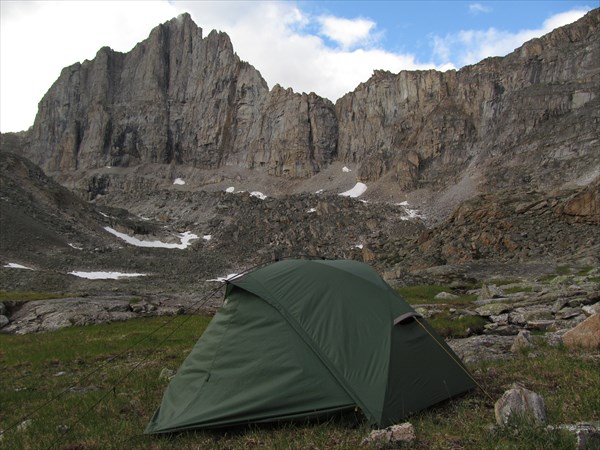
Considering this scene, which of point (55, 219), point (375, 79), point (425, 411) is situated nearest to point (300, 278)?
point (425, 411)

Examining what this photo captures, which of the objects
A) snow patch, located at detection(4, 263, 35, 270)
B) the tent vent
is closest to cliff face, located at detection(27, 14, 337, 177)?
snow patch, located at detection(4, 263, 35, 270)

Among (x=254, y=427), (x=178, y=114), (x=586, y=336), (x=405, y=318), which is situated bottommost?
(x=254, y=427)

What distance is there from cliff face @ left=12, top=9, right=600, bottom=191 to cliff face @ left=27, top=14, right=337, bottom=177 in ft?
1.58

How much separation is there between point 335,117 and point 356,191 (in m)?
42.8

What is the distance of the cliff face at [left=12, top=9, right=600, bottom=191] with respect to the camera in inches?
4124

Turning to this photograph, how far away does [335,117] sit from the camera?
6334 inches

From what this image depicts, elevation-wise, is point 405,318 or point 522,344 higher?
point 405,318

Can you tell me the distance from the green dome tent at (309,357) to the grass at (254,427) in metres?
0.29

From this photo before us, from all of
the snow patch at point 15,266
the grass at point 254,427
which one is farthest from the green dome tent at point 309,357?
the snow patch at point 15,266

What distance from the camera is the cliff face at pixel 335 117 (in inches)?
4124

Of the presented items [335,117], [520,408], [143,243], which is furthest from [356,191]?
[520,408]

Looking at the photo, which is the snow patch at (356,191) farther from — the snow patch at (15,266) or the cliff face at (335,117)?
the snow patch at (15,266)

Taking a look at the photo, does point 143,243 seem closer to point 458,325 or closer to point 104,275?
point 104,275

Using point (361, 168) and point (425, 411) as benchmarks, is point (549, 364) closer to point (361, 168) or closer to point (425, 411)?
point (425, 411)
